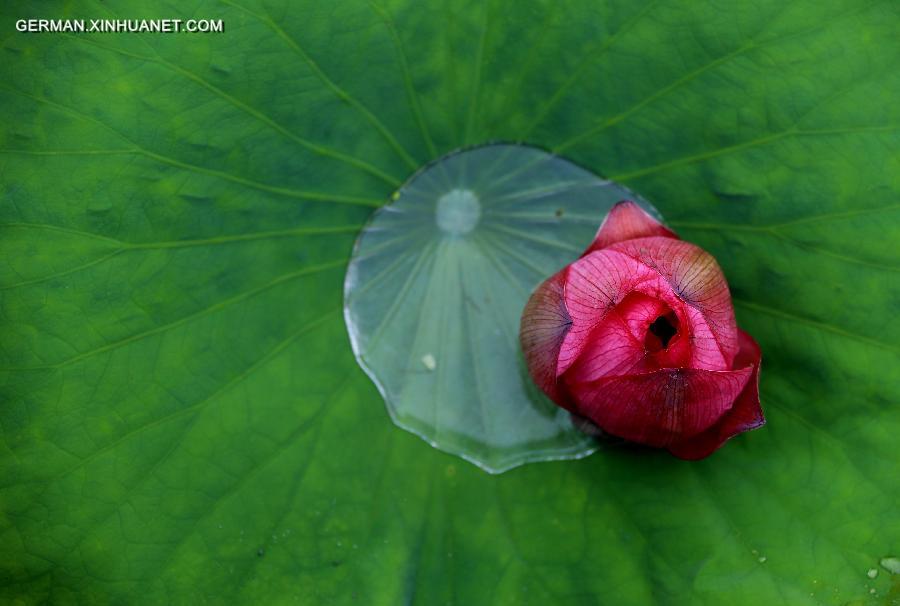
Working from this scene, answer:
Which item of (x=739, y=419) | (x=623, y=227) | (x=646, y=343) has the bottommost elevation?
(x=739, y=419)

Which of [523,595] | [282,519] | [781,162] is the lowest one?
[523,595]

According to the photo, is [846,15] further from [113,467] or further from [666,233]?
[113,467]

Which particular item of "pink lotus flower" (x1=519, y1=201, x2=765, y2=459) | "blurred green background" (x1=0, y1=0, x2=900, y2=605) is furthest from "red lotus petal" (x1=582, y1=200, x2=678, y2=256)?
"blurred green background" (x1=0, y1=0, x2=900, y2=605)

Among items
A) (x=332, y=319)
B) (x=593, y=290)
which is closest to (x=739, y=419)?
(x=593, y=290)

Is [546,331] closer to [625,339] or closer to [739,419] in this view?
[625,339]

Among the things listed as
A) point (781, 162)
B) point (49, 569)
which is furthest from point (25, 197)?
point (781, 162)

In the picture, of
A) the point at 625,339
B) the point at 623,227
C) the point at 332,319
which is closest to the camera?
the point at 625,339
